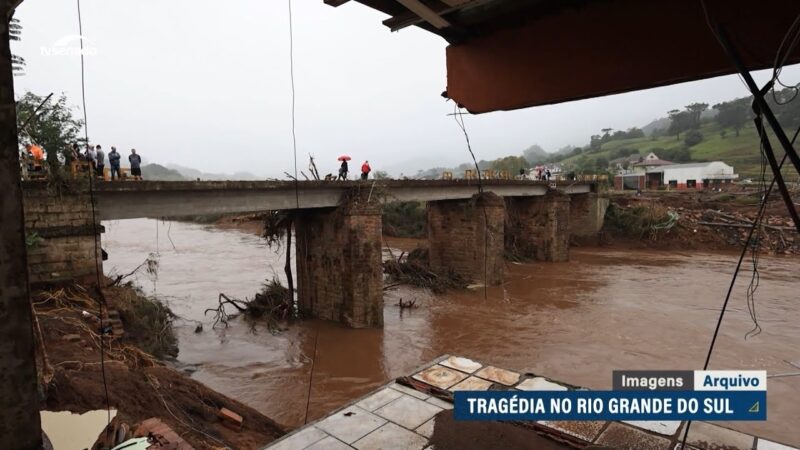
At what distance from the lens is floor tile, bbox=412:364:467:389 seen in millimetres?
5465

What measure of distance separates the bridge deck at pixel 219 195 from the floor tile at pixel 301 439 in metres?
6.60

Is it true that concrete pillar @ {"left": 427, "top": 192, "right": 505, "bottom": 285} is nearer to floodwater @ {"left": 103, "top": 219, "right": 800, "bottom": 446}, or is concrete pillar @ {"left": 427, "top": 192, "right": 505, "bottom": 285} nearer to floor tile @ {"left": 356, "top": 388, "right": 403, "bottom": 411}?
floodwater @ {"left": 103, "top": 219, "right": 800, "bottom": 446}

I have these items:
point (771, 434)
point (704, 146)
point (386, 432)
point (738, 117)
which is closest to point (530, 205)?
point (771, 434)

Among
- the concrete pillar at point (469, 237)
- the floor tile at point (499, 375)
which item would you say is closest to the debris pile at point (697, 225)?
the concrete pillar at point (469, 237)

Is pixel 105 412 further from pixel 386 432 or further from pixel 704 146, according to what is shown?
pixel 704 146

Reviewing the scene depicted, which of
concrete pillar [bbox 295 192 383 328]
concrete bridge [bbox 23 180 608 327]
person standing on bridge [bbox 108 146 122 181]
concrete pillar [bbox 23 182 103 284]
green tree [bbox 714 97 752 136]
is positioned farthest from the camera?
green tree [bbox 714 97 752 136]

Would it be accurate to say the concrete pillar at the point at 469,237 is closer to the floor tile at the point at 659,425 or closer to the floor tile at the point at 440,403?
the floor tile at the point at 440,403

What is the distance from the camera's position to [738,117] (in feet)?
274

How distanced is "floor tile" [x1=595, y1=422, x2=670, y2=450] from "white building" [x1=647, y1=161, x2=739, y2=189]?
50.3 m

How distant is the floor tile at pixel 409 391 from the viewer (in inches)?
203

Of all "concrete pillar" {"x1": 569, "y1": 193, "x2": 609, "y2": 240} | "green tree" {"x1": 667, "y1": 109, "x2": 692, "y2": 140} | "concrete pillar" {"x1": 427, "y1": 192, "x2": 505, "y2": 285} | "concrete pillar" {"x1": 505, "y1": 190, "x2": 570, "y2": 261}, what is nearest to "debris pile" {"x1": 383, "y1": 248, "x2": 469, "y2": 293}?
"concrete pillar" {"x1": 427, "y1": 192, "x2": 505, "y2": 285}

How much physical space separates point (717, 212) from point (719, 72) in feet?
117

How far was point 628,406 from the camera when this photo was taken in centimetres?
454

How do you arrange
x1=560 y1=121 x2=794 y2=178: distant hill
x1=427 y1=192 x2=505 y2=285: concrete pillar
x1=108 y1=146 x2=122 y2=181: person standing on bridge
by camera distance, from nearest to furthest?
x1=108 y1=146 x2=122 y2=181: person standing on bridge
x1=427 y1=192 x2=505 y2=285: concrete pillar
x1=560 y1=121 x2=794 y2=178: distant hill
